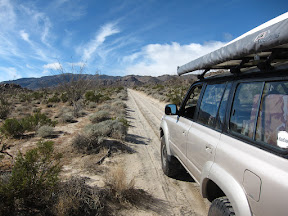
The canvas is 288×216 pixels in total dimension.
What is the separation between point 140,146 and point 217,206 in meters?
4.74

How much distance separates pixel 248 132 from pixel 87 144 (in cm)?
502

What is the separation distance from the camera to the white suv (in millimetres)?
1369

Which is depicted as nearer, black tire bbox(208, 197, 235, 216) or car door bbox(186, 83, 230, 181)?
black tire bbox(208, 197, 235, 216)

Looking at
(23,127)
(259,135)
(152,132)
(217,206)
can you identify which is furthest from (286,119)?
(23,127)

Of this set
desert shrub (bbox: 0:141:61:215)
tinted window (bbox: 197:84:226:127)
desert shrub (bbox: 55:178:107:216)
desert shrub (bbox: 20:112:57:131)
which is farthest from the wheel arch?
desert shrub (bbox: 20:112:57:131)

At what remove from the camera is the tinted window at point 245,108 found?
1.82 metres

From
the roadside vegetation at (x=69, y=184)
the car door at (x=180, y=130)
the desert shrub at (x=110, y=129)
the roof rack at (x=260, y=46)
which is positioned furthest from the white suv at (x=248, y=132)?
the desert shrub at (x=110, y=129)

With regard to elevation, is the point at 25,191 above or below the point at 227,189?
below

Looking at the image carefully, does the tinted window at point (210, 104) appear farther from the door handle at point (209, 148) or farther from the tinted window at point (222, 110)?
the door handle at point (209, 148)

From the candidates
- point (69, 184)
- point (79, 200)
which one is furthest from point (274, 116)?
point (69, 184)

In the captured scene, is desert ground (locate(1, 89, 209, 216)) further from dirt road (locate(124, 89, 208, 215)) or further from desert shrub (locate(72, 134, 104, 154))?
desert shrub (locate(72, 134, 104, 154))

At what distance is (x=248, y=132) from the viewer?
1826mm

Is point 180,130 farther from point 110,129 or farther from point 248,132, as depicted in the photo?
point 110,129

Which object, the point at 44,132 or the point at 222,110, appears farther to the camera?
the point at 44,132
